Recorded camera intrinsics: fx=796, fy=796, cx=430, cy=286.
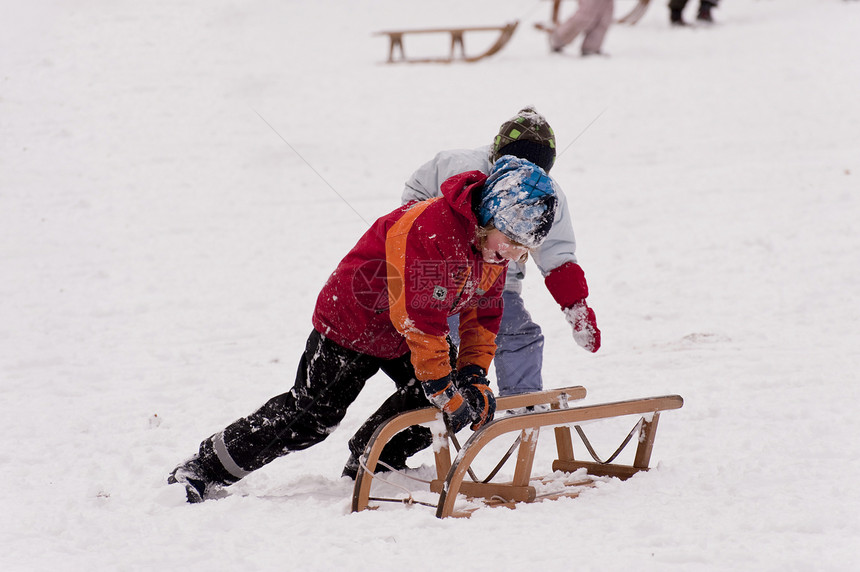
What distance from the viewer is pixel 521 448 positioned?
286 centimetres

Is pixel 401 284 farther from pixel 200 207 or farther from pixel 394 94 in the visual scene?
pixel 394 94

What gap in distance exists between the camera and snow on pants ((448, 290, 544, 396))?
153 inches

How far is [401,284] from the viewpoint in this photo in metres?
2.71

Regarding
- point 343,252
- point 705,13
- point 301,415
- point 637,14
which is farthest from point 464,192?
point 705,13

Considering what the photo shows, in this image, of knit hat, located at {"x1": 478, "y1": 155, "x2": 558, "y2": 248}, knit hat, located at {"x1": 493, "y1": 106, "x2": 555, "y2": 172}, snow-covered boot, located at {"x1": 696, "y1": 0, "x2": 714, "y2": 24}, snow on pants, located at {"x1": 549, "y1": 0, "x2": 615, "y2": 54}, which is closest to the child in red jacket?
knit hat, located at {"x1": 478, "y1": 155, "x2": 558, "y2": 248}

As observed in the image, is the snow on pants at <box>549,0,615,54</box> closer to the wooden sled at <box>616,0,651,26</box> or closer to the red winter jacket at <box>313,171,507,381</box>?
the wooden sled at <box>616,0,651,26</box>

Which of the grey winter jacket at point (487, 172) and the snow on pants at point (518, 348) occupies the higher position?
the grey winter jacket at point (487, 172)

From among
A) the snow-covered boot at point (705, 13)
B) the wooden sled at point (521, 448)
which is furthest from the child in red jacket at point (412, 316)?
the snow-covered boot at point (705, 13)

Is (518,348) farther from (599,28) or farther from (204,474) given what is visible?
(599,28)

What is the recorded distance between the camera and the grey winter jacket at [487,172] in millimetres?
3457

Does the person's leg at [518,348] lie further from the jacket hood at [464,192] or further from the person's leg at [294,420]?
the jacket hood at [464,192]

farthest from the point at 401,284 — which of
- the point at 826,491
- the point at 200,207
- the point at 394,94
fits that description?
the point at 394,94

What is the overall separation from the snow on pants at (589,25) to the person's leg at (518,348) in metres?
10.1

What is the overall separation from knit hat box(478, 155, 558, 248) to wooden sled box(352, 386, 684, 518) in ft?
2.06
